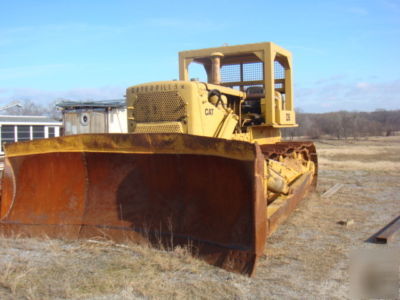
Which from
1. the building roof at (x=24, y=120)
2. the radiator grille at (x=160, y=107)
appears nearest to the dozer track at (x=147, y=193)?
the radiator grille at (x=160, y=107)

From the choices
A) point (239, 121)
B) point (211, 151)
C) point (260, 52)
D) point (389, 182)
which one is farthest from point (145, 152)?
point (389, 182)

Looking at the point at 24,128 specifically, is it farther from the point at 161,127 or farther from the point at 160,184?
the point at 160,184

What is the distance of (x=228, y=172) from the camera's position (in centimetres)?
426

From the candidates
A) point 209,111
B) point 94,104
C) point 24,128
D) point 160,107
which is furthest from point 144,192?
point 94,104

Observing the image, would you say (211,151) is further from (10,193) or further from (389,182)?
(389,182)

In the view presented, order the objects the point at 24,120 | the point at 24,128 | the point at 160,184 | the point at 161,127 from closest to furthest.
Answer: the point at 160,184, the point at 161,127, the point at 24,128, the point at 24,120

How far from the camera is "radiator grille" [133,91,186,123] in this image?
5516mm

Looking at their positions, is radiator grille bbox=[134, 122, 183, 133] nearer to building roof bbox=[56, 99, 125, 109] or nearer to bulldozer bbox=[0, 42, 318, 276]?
bulldozer bbox=[0, 42, 318, 276]

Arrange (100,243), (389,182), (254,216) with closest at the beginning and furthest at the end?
(254,216), (100,243), (389,182)

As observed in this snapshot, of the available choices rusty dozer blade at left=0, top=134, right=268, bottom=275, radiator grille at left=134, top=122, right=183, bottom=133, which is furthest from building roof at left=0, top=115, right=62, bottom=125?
radiator grille at left=134, top=122, right=183, bottom=133

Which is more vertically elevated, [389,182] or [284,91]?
[284,91]

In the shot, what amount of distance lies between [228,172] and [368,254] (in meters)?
1.93

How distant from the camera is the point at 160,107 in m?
5.61

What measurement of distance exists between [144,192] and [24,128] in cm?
1794
